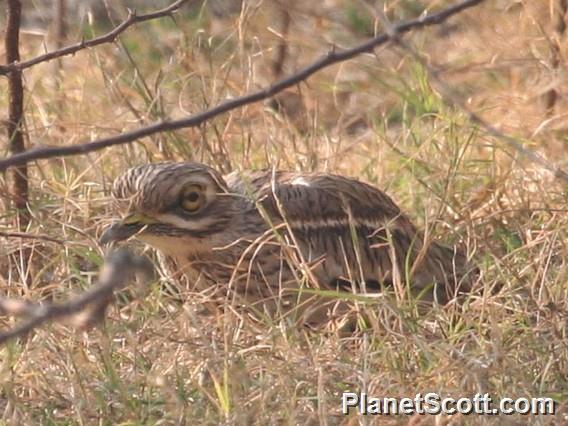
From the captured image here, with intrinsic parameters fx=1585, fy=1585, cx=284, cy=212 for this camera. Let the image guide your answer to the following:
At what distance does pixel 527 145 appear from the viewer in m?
5.27

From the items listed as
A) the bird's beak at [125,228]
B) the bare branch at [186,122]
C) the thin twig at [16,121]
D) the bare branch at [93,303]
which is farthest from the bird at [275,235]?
the bare branch at [93,303]

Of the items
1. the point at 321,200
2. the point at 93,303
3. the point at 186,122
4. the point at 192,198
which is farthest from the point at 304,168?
the point at 93,303

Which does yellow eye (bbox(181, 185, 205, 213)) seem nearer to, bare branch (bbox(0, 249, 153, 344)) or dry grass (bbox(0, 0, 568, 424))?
dry grass (bbox(0, 0, 568, 424))

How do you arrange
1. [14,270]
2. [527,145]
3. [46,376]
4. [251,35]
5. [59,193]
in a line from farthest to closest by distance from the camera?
[251,35] < [527,145] < [59,193] < [14,270] < [46,376]

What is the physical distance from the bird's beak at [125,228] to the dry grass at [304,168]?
0.12 meters

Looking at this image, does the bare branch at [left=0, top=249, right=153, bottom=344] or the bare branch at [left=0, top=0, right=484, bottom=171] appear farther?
the bare branch at [left=0, top=0, right=484, bottom=171]

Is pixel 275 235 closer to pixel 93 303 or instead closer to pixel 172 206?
pixel 172 206

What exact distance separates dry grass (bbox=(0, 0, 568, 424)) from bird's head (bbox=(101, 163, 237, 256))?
0.48 feet

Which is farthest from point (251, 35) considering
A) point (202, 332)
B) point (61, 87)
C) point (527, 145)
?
point (202, 332)

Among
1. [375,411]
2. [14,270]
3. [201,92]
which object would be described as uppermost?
[201,92]

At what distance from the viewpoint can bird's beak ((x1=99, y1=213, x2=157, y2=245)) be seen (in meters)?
4.30

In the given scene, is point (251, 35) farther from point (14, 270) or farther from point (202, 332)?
point (202, 332)

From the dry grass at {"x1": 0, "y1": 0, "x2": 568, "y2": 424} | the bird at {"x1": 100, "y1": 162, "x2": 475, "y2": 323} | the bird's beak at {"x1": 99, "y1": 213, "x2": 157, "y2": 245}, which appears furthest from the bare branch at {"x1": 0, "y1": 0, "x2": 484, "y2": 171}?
the bird's beak at {"x1": 99, "y1": 213, "x2": 157, "y2": 245}

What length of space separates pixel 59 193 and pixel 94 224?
24cm
